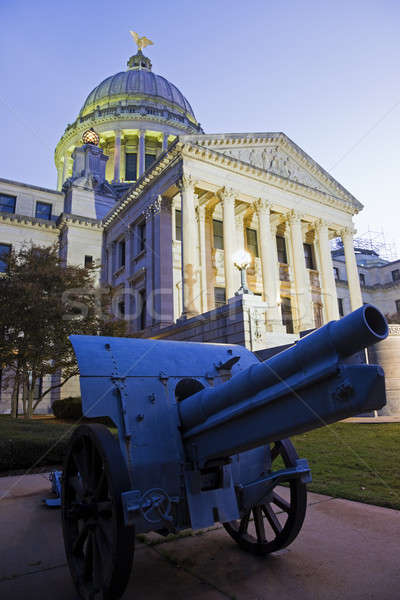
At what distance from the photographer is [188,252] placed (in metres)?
21.4

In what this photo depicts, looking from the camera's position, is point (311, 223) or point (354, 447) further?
point (311, 223)

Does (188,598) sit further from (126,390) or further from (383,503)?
(383,503)

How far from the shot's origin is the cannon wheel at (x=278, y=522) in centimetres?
307

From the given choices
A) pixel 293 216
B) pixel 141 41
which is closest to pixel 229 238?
pixel 293 216

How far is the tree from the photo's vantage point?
1535 cm

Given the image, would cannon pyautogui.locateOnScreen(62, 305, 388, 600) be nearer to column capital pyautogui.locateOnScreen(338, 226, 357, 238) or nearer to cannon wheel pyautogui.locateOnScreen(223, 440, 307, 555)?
cannon wheel pyautogui.locateOnScreen(223, 440, 307, 555)

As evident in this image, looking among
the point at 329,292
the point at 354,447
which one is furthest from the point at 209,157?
the point at 354,447

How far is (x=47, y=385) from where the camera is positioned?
97.2 feet

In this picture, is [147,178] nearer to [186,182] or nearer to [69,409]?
[186,182]

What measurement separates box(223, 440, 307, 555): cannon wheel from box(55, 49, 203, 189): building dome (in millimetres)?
46866

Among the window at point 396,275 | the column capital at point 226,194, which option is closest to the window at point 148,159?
the column capital at point 226,194

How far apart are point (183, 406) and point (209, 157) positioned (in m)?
22.7

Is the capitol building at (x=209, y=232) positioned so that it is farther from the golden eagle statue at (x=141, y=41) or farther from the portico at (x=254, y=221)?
the golden eagle statue at (x=141, y=41)

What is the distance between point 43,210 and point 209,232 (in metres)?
16.8
